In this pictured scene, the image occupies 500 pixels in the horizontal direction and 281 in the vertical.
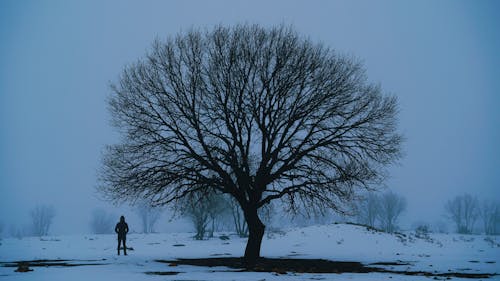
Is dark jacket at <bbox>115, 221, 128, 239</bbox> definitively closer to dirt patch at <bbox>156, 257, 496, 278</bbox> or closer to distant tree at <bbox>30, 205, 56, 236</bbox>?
dirt patch at <bbox>156, 257, 496, 278</bbox>

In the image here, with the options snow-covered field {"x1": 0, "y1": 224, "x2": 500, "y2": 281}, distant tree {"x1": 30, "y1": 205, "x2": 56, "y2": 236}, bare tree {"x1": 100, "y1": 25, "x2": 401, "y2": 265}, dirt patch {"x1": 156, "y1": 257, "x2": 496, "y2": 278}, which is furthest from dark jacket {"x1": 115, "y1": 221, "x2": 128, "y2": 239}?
distant tree {"x1": 30, "y1": 205, "x2": 56, "y2": 236}

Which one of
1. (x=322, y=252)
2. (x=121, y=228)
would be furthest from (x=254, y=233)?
(x=322, y=252)

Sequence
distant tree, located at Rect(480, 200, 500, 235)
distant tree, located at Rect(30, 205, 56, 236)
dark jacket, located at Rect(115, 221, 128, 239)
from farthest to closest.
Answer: distant tree, located at Rect(30, 205, 56, 236) < distant tree, located at Rect(480, 200, 500, 235) < dark jacket, located at Rect(115, 221, 128, 239)

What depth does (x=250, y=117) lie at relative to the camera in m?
18.9

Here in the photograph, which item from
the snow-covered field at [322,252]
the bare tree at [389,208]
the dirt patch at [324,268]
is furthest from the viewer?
the bare tree at [389,208]

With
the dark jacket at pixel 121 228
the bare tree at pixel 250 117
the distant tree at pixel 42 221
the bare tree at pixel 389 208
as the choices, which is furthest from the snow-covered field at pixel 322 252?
the distant tree at pixel 42 221

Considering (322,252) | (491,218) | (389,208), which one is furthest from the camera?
(491,218)

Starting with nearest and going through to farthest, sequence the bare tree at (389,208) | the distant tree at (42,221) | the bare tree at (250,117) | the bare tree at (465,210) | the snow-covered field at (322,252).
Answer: the snow-covered field at (322,252)
the bare tree at (250,117)
the bare tree at (389,208)
the bare tree at (465,210)
the distant tree at (42,221)

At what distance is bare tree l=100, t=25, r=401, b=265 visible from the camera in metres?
18.0

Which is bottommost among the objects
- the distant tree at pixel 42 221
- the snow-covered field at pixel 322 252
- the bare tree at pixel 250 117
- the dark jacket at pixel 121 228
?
the distant tree at pixel 42 221

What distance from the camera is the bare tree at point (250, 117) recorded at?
1795cm

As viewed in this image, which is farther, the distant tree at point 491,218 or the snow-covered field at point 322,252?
the distant tree at point 491,218

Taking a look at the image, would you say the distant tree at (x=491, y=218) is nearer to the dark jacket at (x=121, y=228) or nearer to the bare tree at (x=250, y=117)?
the bare tree at (x=250, y=117)

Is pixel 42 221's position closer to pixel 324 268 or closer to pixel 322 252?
pixel 322 252
